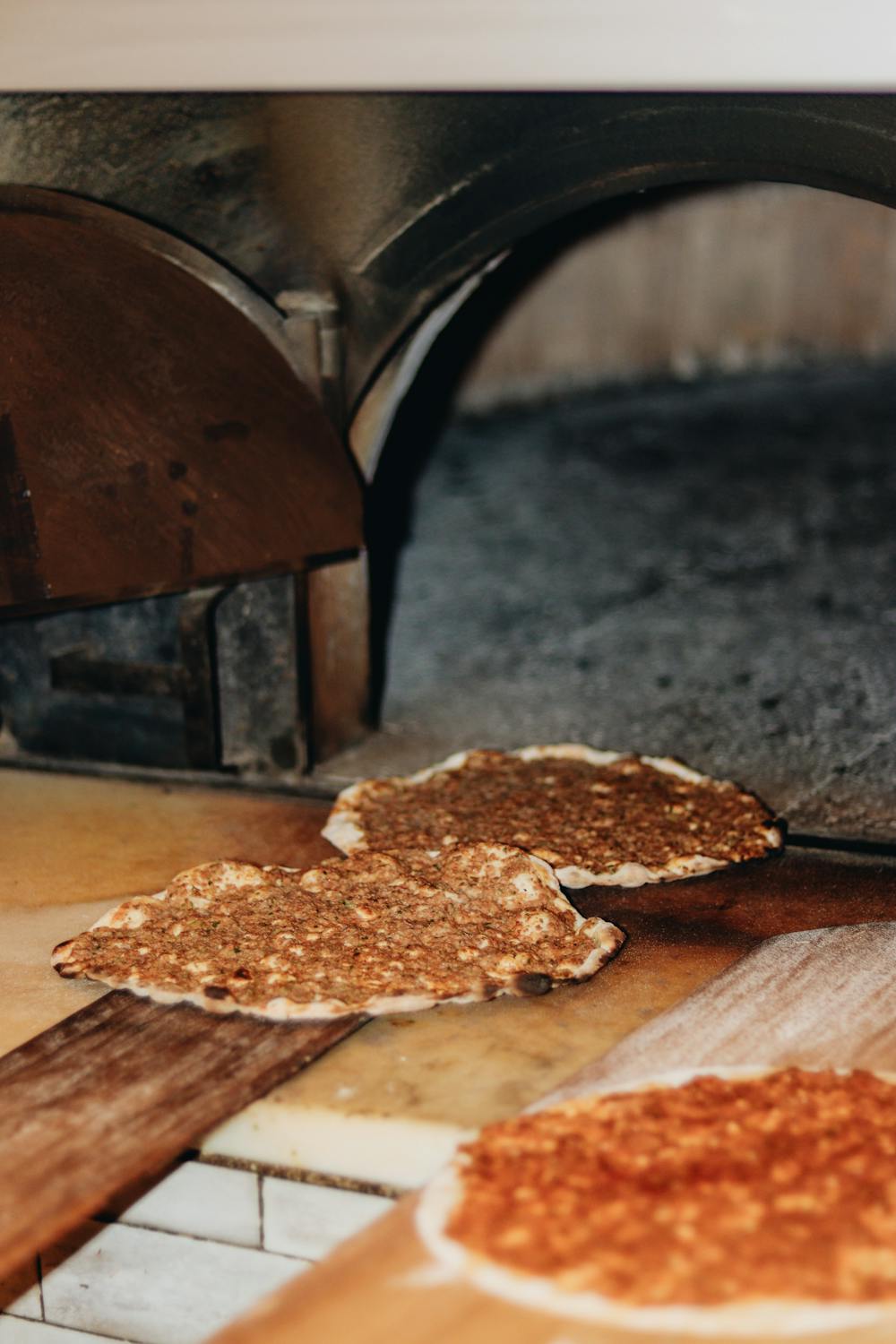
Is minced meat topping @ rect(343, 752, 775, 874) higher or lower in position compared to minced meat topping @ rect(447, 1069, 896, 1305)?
higher

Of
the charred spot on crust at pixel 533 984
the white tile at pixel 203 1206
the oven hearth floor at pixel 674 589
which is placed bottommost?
the white tile at pixel 203 1206

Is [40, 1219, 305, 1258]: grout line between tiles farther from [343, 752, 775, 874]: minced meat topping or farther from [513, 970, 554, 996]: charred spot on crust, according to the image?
[343, 752, 775, 874]: minced meat topping

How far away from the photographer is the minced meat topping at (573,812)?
3033 mm

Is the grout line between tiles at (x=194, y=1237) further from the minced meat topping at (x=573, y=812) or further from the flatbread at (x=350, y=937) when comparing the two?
the minced meat topping at (x=573, y=812)

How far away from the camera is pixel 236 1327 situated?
170cm

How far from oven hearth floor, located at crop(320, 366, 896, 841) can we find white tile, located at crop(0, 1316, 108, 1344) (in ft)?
4.83

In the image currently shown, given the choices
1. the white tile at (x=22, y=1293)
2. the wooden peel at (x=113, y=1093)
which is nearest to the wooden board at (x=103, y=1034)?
the wooden peel at (x=113, y=1093)

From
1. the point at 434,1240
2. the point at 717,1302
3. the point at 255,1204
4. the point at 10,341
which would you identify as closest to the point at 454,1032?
the point at 255,1204

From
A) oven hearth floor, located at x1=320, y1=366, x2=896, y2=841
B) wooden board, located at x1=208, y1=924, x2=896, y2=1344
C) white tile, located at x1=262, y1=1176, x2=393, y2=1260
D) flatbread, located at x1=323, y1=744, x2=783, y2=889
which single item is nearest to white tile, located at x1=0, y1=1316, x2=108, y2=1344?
white tile, located at x1=262, y1=1176, x2=393, y2=1260

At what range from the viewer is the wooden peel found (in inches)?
76.6

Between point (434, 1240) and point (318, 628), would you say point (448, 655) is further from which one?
point (434, 1240)

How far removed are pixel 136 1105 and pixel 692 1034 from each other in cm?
84

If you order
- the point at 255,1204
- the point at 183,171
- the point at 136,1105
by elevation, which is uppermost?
the point at 183,171

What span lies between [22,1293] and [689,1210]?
3.83ft
